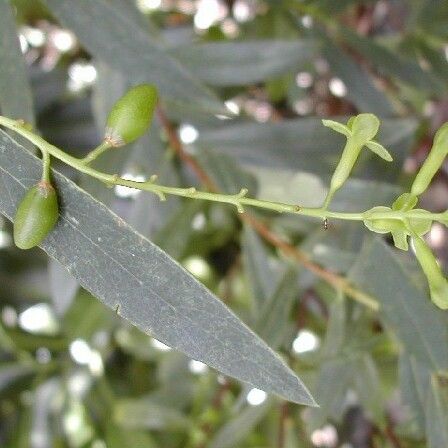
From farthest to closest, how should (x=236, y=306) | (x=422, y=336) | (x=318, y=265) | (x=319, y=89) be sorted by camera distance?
(x=319, y=89) < (x=236, y=306) < (x=318, y=265) < (x=422, y=336)

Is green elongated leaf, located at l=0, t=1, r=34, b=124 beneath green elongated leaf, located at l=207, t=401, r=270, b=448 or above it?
above

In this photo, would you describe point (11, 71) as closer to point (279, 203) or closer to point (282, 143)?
point (279, 203)

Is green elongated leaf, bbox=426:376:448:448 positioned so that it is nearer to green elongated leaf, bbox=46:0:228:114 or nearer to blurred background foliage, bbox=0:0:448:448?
blurred background foliage, bbox=0:0:448:448

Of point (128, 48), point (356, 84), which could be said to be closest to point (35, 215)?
point (128, 48)

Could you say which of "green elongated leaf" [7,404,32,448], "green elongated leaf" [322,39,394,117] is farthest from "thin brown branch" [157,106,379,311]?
"green elongated leaf" [7,404,32,448]

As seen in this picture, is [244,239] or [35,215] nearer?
[35,215]

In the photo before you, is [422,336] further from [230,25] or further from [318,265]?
[230,25]

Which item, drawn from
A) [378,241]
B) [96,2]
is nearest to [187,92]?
[96,2]
